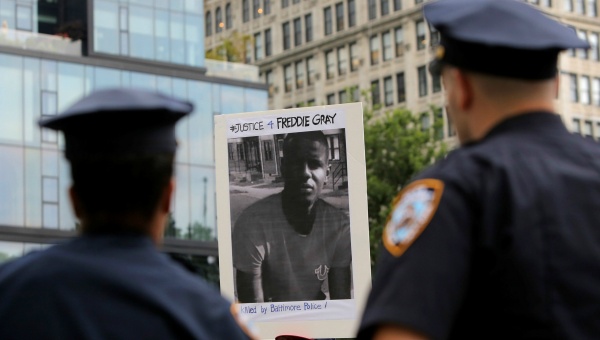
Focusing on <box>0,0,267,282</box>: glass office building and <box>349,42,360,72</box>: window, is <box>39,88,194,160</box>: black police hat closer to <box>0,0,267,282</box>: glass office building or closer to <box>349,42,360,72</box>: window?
<box>0,0,267,282</box>: glass office building

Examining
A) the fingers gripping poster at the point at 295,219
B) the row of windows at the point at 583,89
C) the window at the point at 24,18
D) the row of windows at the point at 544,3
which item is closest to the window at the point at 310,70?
the row of windows at the point at 544,3

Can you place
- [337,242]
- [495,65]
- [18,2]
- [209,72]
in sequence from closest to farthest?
1. [495,65]
2. [337,242]
3. [18,2]
4. [209,72]

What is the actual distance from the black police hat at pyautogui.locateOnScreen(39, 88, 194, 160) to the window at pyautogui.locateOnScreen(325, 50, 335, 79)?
85118mm

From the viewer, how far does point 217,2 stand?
9700cm

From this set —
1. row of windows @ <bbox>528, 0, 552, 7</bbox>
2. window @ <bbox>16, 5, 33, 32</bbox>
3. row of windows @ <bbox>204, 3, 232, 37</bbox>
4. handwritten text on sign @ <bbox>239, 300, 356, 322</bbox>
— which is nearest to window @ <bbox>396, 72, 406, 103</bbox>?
row of windows @ <bbox>528, 0, 552, 7</bbox>

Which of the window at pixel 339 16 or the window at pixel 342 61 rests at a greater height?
the window at pixel 339 16

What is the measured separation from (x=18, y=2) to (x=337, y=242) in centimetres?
4011

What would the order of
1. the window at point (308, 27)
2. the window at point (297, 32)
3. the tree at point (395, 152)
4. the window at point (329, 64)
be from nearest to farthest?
the tree at point (395, 152), the window at point (329, 64), the window at point (308, 27), the window at point (297, 32)

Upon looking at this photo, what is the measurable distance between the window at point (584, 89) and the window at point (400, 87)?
1006 cm

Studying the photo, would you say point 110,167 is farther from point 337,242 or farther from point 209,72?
point 209,72

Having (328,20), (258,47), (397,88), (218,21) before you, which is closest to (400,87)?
(397,88)

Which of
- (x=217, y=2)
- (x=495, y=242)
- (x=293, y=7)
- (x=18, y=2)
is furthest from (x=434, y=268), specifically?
(x=217, y=2)

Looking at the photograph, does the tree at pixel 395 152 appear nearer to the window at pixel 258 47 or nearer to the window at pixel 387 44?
the window at pixel 387 44

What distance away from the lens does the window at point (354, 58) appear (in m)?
86.5
